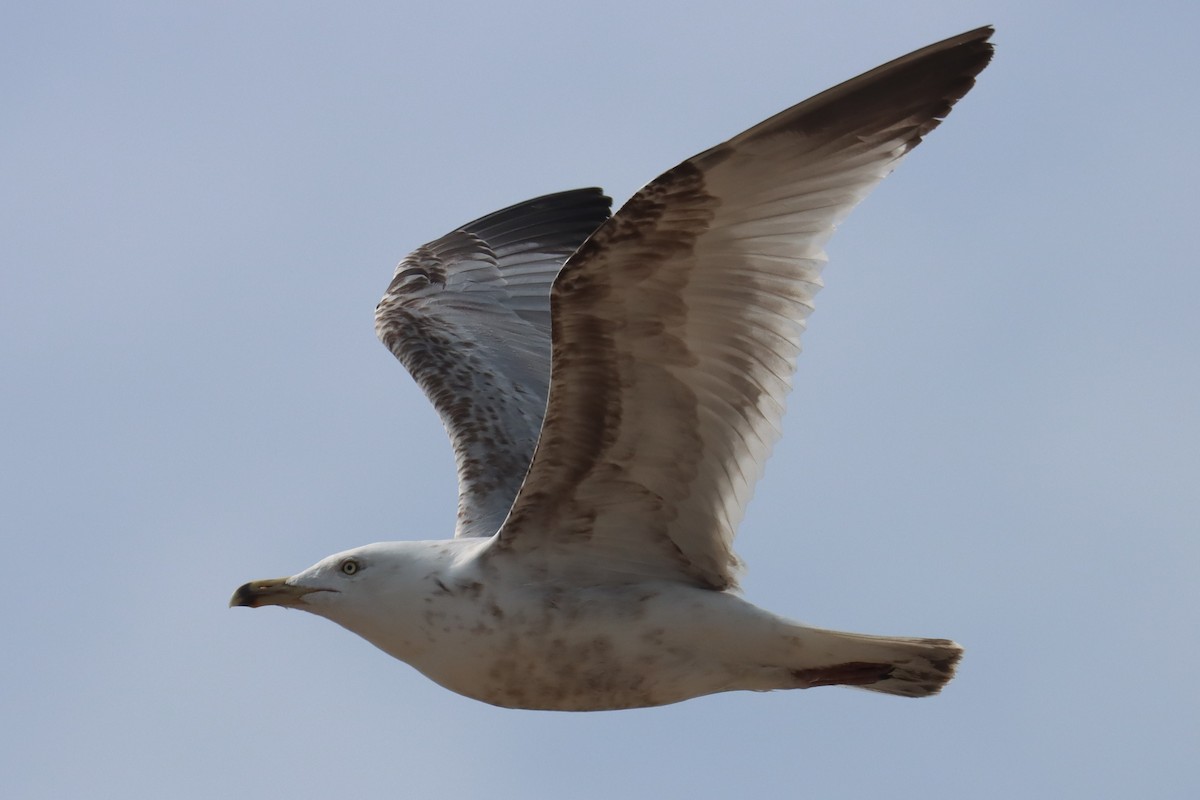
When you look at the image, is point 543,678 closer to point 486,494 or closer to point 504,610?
point 504,610

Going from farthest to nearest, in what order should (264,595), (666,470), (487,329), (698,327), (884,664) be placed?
1. (487,329)
2. (264,595)
3. (884,664)
4. (666,470)
5. (698,327)

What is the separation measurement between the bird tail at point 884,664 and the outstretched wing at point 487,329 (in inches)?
98.1

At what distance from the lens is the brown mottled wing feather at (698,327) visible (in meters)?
8.34

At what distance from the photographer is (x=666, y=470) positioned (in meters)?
9.13

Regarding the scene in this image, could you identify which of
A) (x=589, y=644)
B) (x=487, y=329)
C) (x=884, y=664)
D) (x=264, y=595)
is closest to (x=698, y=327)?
(x=589, y=644)

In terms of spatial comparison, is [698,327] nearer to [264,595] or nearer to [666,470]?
[666,470]

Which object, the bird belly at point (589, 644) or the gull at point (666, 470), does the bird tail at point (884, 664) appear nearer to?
the gull at point (666, 470)

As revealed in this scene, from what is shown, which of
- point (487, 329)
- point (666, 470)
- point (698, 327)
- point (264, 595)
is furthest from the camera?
point (487, 329)

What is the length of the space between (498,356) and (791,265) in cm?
493

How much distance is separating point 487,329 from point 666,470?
478cm

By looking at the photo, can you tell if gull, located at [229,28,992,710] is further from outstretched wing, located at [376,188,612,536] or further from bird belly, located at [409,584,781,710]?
outstretched wing, located at [376,188,612,536]

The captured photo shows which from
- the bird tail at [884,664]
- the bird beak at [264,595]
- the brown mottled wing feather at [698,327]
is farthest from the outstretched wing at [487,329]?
the bird tail at [884,664]

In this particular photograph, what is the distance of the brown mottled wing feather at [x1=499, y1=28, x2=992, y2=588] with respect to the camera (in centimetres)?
834

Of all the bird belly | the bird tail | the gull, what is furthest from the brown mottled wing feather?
the bird tail
